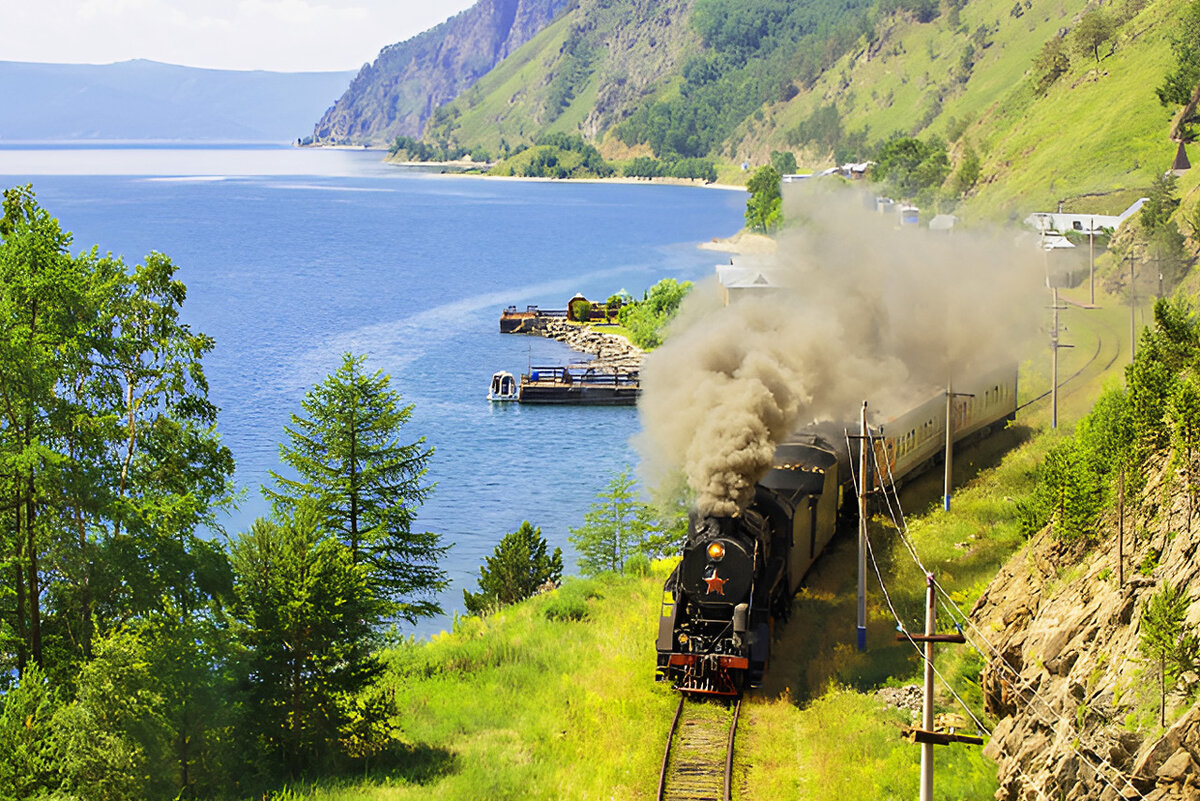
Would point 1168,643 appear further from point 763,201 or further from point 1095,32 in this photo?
point 763,201

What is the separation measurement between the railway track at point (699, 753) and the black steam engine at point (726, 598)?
17.5 inches

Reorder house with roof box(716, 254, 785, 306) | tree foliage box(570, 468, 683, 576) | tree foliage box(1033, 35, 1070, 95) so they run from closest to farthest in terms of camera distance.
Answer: tree foliage box(570, 468, 683, 576), house with roof box(716, 254, 785, 306), tree foliage box(1033, 35, 1070, 95)

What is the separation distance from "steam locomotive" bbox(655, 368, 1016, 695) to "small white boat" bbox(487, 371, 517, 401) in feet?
178

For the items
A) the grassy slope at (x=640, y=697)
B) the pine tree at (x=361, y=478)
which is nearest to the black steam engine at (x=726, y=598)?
the grassy slope at (x=640, y=697)

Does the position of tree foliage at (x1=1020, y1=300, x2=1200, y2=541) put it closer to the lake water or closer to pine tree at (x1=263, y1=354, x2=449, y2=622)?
pine tree at (x1=263, y1=354, x2=449, y2=622)

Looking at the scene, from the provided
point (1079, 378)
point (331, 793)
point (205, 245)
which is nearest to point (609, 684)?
point (331, 793)

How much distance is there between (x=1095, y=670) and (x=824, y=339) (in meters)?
17.8

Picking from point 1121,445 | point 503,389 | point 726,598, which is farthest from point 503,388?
point 1121,445

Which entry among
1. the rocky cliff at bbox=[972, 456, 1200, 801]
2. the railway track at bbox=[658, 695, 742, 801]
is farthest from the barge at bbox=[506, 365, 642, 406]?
the rocky cliff at bbox=[972, 456, 1200, 801]

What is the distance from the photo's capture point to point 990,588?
2558 cm

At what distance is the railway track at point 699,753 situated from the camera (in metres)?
20.6

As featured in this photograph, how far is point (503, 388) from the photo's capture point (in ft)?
Result: 285

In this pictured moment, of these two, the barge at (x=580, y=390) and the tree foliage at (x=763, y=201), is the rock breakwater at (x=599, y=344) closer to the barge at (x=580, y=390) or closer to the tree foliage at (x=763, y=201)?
the barge at (x=580, y=390)

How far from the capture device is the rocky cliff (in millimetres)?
15422
